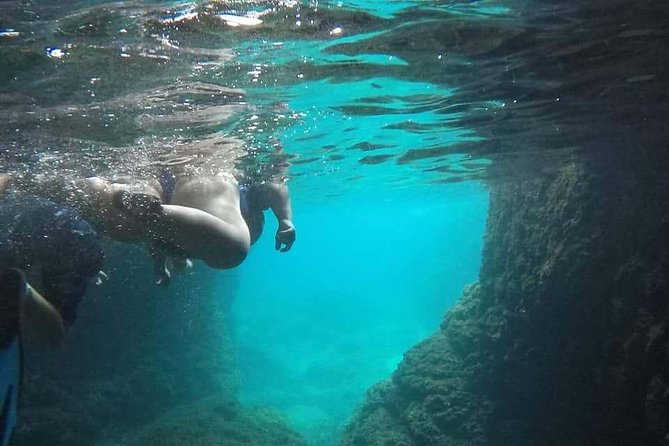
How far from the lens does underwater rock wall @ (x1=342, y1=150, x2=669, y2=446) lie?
1070 centimetres

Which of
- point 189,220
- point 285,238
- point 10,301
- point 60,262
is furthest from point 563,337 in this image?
point 10,301

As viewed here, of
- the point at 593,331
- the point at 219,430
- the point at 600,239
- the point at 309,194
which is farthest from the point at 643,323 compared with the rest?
the point at 309,194

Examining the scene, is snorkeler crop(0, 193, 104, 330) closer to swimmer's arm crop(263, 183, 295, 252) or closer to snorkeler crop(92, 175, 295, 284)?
snorkeler crop(92, 175, 295, 284)

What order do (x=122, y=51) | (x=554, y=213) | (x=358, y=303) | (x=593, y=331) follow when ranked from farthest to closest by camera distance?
1. (x=358, y=303)
2. (x=554, y=213)
3. (x=593, y=331)
4. (x=122, y=51)

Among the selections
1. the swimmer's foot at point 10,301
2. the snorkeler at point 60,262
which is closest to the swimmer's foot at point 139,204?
the snorkeler at point 60,262

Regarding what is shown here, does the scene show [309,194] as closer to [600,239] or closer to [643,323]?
[600,239]

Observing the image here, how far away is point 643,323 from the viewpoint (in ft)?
34.6

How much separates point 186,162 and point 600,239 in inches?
465

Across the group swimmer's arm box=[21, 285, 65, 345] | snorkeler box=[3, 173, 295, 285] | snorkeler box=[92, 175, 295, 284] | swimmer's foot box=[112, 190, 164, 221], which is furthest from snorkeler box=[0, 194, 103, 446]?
swimmer's foot box=[112, 190, 164, 221]

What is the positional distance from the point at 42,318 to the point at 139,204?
1851 millimetres

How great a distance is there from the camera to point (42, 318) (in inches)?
213

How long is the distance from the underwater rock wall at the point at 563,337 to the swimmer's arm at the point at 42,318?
10829 millimetres

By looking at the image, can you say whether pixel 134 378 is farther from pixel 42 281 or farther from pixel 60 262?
pixel 60 262

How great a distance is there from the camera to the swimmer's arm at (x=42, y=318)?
523cm
